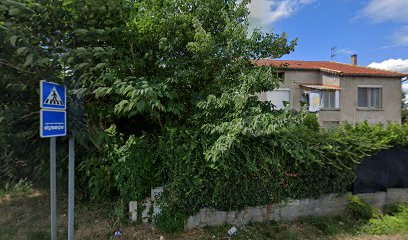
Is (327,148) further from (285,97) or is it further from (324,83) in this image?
(324,83)

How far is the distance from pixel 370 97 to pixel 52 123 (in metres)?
18.7

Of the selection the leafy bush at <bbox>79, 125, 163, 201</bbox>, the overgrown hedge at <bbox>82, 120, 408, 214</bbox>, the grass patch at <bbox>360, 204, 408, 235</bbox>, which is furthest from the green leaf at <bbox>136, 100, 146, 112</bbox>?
the grass patch at <bbox>360, 204, 408, 235</bbox>

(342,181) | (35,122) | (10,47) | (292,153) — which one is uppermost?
(10,47)

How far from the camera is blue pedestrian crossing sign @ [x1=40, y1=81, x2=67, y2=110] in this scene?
8.94 feet

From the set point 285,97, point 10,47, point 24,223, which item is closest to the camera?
point 10,47

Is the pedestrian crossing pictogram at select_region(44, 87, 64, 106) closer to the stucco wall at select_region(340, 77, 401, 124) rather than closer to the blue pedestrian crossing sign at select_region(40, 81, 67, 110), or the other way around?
the blue pedestrian crossing sign at select_region(40, 81, 67, 110)

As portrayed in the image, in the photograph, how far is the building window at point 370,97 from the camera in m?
16.2

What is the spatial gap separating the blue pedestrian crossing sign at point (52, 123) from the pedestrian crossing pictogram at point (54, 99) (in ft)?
0.35

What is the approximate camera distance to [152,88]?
3570 mm

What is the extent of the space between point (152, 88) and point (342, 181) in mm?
4046

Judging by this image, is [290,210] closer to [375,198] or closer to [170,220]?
[375,198]

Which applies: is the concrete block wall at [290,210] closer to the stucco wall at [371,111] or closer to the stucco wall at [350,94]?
the stucco wall at [350,94]

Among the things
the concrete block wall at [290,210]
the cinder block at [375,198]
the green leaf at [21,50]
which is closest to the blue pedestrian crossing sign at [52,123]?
the green leaf at [21,50]

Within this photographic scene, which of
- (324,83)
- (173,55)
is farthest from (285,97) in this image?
(173,55)
